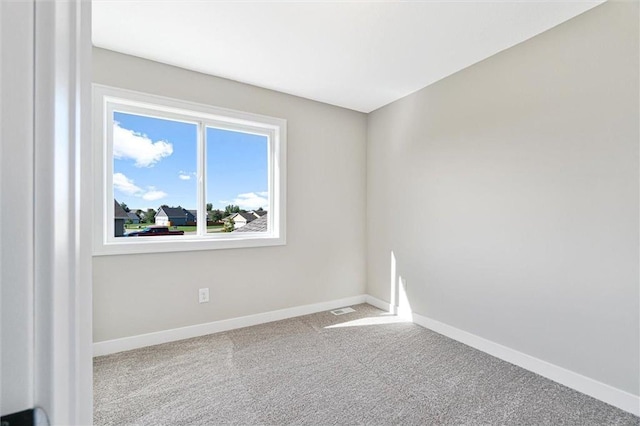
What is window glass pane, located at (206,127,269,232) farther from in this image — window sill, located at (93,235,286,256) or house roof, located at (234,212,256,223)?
window sill, located at (93,235,286,256)

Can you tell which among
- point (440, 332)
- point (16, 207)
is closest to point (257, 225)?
point (440, 332)

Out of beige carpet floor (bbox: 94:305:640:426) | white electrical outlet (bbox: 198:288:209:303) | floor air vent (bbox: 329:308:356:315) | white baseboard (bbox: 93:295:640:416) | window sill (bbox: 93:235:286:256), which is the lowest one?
beige carpet floor (bbox: 94:305:640:426)

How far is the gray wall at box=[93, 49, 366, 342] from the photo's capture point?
2359 millimetres

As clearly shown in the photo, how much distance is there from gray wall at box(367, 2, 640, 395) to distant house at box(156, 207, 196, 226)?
217 centimetres

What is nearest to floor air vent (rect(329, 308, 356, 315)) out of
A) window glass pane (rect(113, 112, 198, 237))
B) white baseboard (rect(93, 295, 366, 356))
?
white baseboard (rect(93, 295, 366, 356))

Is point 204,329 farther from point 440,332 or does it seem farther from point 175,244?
point 440,332

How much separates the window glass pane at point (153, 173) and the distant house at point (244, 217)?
388 millimetres

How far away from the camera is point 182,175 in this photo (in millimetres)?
2723

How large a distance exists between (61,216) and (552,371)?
106 inches

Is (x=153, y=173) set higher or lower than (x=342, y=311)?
higher

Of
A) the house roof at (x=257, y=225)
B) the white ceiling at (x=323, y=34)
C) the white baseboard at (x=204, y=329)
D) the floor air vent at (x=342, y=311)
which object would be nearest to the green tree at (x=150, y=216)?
the house roof at (x=257, y=225)

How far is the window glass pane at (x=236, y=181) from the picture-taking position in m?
2.86

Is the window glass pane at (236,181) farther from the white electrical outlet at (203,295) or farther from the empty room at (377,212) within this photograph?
the white electrical outlet at (203,295)

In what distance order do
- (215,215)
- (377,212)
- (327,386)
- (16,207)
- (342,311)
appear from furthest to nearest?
(377,212) < (342,311) < (215,215) < (327,386) < (16,207)
